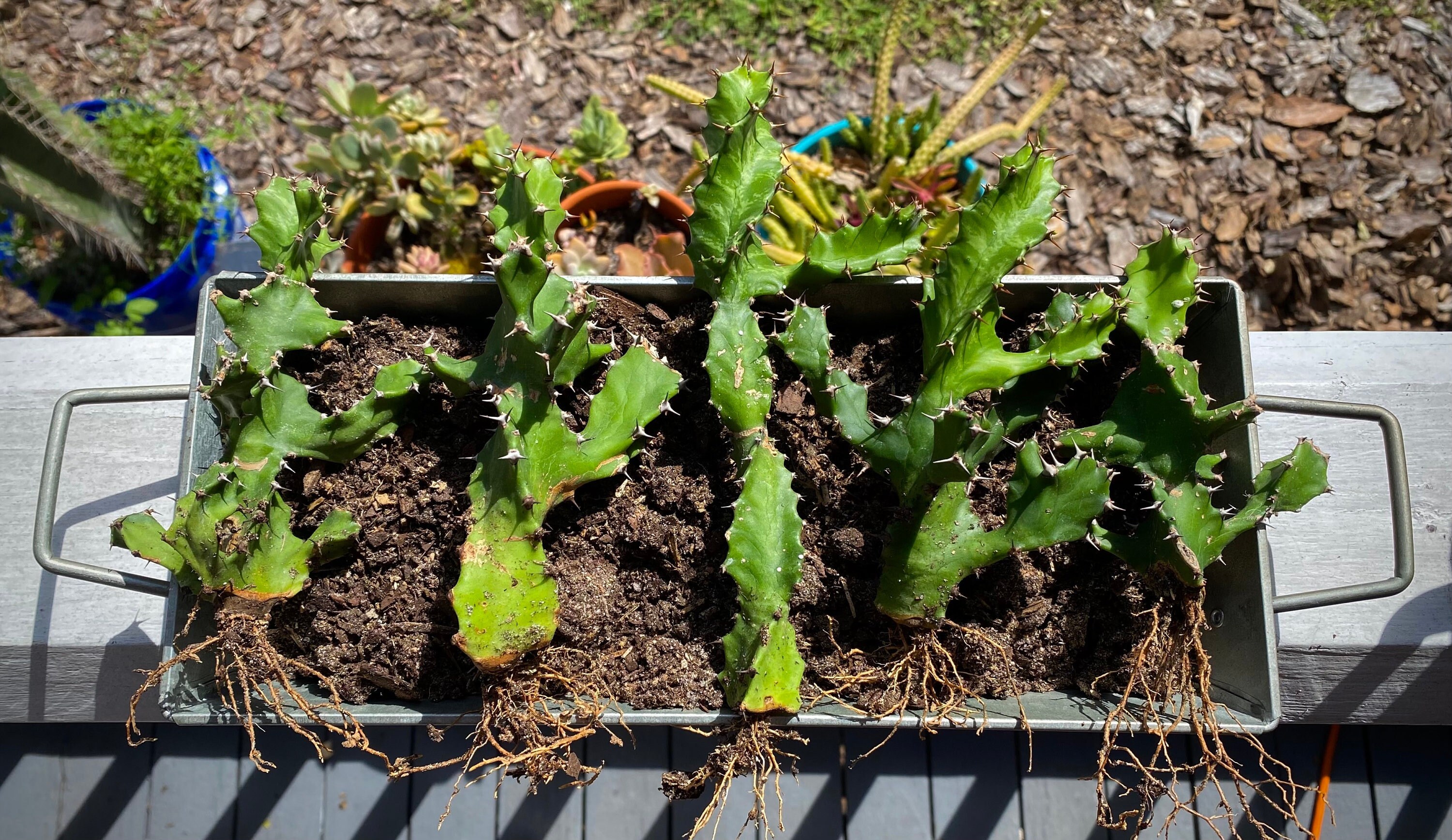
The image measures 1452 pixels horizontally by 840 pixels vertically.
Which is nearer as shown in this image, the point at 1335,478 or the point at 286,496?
the point at 286,496

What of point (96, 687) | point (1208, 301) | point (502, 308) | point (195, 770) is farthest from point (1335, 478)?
point (195, 770)

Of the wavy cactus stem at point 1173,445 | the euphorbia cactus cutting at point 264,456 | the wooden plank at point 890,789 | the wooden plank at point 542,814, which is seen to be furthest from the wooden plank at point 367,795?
the wavy cactus stem at point 1173,445

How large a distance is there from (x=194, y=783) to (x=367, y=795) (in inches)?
16.7

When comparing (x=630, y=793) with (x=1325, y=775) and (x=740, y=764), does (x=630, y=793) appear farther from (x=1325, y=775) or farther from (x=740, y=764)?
(x=1325, y=775)

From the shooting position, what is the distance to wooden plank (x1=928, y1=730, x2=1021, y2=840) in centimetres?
212

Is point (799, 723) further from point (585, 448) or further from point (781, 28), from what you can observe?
point (781, 28)

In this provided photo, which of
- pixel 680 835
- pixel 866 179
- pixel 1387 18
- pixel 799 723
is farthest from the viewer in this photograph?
pixel 1387 18

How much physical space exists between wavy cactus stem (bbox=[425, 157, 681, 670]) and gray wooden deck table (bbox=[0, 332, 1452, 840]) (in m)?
0.69

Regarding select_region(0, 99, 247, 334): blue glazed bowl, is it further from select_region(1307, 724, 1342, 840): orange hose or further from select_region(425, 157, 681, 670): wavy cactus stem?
select_region(1307, 724, 1342, 840): orange hose

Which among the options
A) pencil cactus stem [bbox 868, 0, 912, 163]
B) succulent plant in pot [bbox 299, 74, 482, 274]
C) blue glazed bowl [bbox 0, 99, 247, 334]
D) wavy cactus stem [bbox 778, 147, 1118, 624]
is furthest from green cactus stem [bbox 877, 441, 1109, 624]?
blue glazed bowl [bbox 0, 99, 247, 334]

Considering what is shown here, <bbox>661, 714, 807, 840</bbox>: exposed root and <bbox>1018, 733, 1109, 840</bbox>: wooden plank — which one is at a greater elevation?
<bbox>661, 714, 807, 840</bbox>: exposed root

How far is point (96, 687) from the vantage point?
1.67 metres

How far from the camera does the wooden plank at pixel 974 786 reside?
2121mm

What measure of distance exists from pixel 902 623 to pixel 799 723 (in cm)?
22
